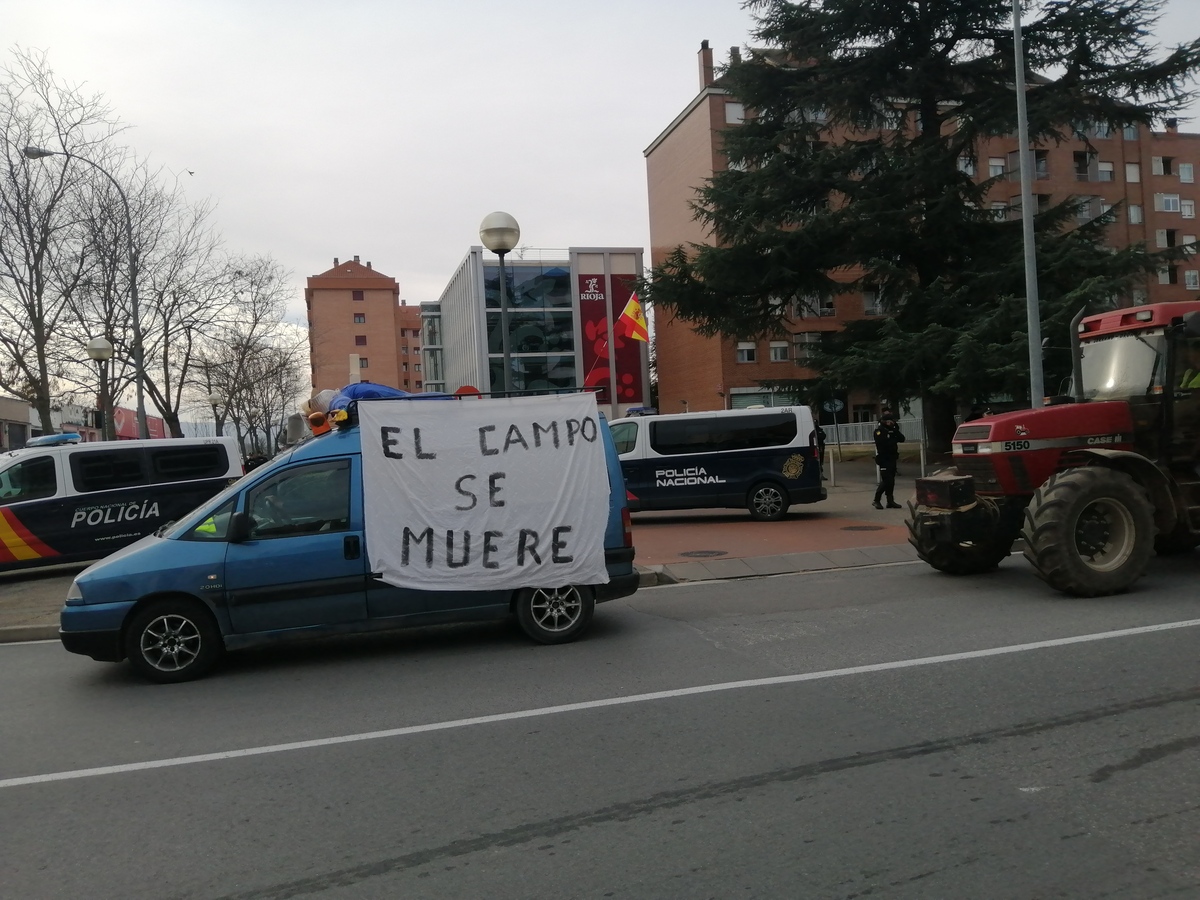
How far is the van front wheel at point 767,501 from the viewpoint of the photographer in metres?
17.7

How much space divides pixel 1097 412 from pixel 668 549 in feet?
20.8

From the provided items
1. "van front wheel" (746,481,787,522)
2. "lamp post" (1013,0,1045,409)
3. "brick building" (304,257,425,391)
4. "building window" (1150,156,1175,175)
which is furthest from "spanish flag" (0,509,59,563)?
"brick building" (304,257,425,391)

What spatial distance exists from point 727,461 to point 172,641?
38.8 feet

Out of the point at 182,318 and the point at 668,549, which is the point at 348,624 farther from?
the point at 182,318

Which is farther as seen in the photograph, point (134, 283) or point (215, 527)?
point (134, 283)

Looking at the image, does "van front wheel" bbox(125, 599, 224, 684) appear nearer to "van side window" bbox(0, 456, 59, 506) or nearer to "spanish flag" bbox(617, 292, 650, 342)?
"van side window" bbox(0, 456, 59, 506)

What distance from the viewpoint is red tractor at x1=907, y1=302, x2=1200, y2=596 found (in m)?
8.91

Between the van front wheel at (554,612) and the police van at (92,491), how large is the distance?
350 inches

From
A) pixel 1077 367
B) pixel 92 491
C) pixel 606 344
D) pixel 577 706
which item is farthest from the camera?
pixel 606 344

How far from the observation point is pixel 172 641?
7574 millimetres

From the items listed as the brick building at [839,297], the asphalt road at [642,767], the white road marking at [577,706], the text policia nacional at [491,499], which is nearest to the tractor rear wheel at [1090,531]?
the asphalt road at [642,767]

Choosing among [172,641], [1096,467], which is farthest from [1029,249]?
[172,641]

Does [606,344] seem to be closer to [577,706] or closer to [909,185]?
[909,185]

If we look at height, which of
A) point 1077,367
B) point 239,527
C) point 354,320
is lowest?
point 239,527
